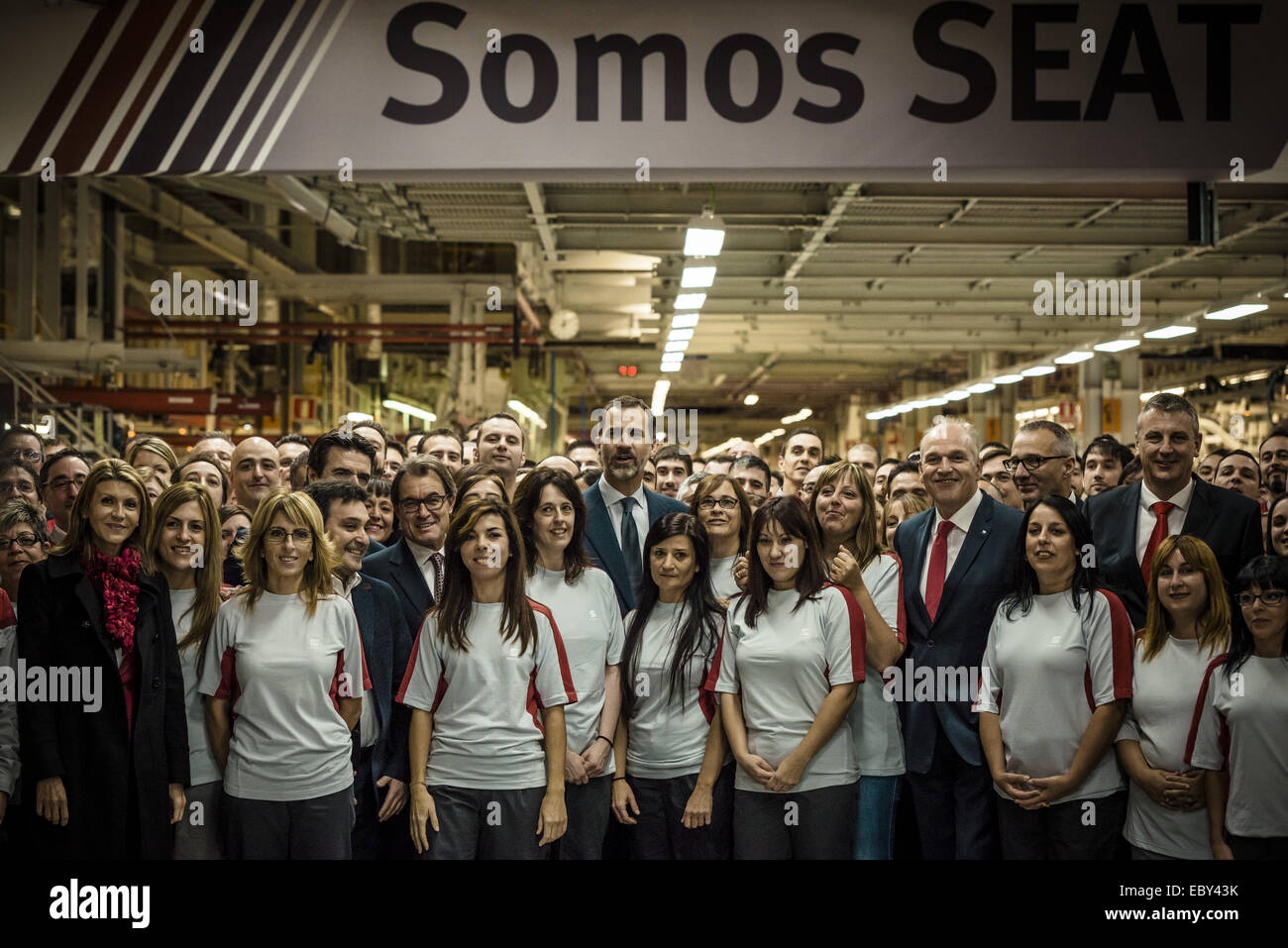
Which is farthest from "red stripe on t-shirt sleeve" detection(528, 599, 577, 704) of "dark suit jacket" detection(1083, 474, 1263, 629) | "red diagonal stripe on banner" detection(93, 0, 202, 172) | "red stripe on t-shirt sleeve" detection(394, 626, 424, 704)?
"red diagonal stripe on banner" detection(93, 0, 202, 172)

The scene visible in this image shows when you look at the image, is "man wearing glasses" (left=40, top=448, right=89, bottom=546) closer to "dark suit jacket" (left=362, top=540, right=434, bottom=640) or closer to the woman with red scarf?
the woman with red scarf

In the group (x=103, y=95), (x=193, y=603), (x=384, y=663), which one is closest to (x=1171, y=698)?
(x=384, y=663)

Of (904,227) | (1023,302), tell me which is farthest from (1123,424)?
(904,227)

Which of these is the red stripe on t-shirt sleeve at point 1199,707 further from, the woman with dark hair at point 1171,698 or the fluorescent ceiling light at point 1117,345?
the fluorescent ceiling light at point 1117,345

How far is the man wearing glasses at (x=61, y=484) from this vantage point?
15.3ft

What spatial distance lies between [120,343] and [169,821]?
6977 millimetres

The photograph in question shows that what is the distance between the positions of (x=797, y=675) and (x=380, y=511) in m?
1.76

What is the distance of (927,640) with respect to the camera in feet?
12.6

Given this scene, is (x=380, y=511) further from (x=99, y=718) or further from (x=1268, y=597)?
(x=1268, y=597)

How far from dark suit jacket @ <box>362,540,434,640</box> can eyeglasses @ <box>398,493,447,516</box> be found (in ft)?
0.40

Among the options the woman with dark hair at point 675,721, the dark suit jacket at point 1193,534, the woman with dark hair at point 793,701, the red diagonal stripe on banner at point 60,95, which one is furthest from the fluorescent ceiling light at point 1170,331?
the red diagonal stripe on banner at point 60,95

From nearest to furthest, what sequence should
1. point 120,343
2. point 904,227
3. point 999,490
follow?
1. point 999,490
2. point 904,227
3. point 120,343

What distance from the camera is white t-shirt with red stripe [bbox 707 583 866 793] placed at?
3576 millimetres
